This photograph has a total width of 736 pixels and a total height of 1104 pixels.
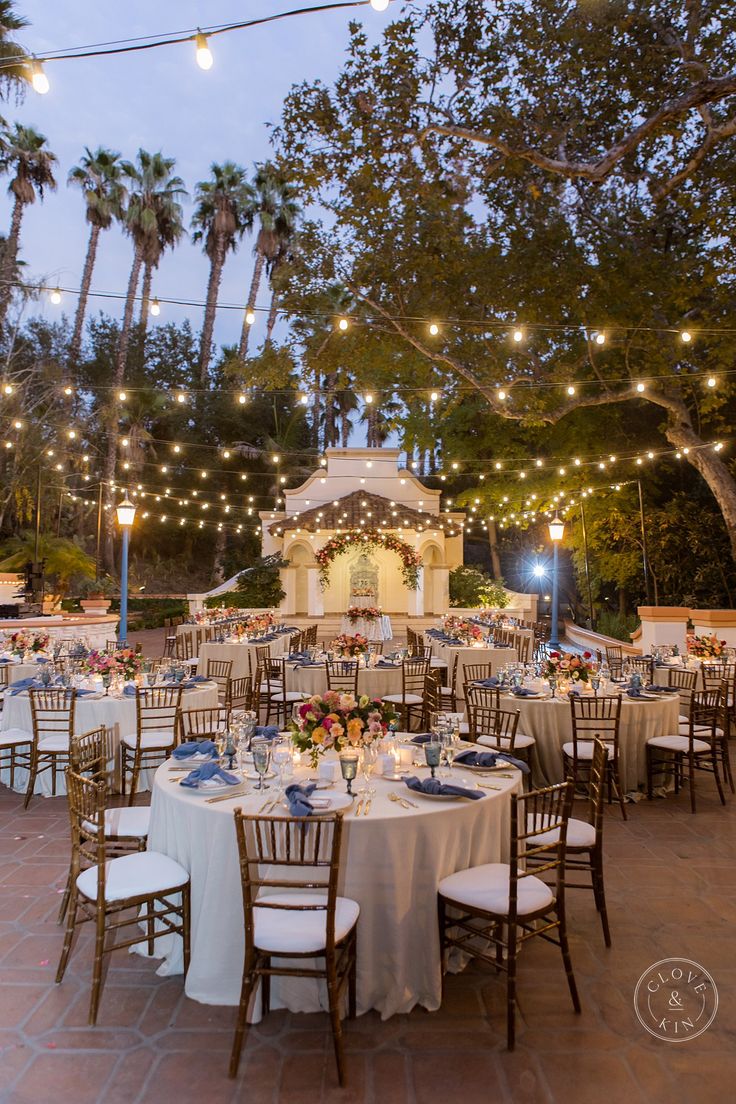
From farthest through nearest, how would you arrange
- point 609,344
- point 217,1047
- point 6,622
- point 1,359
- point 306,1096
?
1. point 1,359
2. point 609,344
3. point 6,622
4. point 217,1047
5. point 306,1096

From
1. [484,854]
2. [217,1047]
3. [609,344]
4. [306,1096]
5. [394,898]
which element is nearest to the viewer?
[306,1096]

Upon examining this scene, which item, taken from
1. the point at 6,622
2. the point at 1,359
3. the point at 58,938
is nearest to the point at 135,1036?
the point at 58,938

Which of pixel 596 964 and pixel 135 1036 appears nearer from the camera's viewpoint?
pixel 135 1036

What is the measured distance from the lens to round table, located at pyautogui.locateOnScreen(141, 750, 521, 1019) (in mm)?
3287

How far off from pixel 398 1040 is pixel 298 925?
0.69m

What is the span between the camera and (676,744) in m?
6.50

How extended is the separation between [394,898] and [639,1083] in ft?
3.88

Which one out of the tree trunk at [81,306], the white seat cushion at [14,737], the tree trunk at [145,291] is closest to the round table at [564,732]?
the white seat cushion at [14,737]

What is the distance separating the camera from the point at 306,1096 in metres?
2.73

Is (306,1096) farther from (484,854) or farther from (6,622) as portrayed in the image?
(6,622)

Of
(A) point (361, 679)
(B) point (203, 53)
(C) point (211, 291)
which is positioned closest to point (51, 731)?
(A) point (361, 679)

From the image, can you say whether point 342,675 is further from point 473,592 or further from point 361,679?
point 473,592

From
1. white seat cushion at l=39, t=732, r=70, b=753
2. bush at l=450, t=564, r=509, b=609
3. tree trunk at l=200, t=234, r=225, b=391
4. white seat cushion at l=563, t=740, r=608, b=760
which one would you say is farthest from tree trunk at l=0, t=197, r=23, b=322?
white seat cushion at l=563, t=740, r=608, b=760

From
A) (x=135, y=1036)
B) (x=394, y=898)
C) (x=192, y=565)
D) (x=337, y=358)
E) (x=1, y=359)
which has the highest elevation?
(x=1, y=359)
